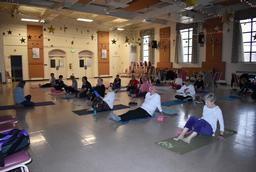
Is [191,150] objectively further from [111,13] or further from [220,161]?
[111,13]

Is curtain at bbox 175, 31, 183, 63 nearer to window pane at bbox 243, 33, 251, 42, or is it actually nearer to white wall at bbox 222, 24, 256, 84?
white wall at bbox 222, 24, 256, 84

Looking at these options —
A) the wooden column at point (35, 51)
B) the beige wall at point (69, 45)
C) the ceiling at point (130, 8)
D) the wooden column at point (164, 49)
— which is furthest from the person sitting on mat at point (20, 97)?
the wooden column at point (164, 49)

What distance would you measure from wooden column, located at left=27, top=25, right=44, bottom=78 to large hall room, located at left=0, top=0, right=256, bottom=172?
71mm

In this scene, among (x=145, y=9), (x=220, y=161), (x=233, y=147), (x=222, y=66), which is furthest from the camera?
(x=222, y=66)

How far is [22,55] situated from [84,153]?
1397cm

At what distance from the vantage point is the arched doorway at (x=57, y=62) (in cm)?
1664

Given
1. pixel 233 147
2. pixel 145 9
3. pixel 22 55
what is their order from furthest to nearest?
pixel 22 55, pixel 145 9, pixel 233 147

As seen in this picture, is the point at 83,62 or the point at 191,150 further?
the point at 83,62

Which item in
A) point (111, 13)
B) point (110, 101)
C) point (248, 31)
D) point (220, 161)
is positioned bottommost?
point (220, 161)

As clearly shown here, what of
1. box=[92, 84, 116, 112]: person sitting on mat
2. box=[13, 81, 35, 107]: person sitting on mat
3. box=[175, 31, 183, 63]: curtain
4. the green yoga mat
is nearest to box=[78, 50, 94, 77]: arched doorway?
box=[175, 31, 183, 63]: curtain

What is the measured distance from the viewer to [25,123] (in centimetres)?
490

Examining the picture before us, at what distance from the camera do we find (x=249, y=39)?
11727mm

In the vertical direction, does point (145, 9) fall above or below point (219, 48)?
above

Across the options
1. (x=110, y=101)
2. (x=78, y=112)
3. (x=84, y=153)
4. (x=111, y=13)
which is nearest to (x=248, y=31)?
(x=111, y=13)
